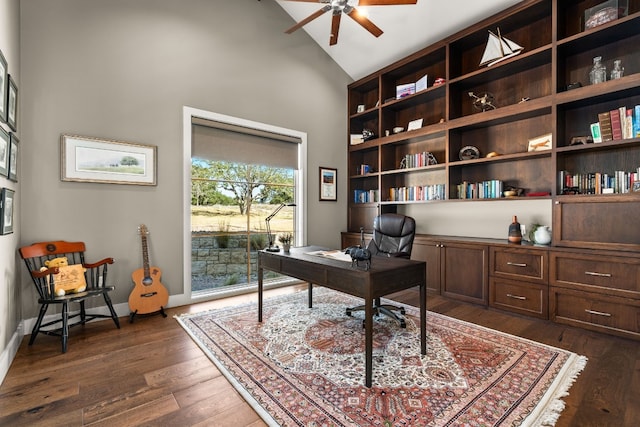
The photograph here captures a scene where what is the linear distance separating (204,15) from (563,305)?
16.1 ft

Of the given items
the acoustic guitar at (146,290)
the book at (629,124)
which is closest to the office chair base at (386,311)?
the acoustic guitar at (146,290)

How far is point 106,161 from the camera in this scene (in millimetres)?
2969

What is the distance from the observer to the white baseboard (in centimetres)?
192

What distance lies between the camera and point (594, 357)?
218cm

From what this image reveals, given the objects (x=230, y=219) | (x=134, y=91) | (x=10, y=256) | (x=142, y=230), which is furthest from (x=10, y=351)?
(x=134, y=91)

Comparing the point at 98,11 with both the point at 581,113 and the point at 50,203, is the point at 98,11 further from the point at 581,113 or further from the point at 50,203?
the point at 581,113

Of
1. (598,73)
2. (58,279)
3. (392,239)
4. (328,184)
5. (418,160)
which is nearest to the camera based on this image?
(58,279)

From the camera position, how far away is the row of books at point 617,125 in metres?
2.53

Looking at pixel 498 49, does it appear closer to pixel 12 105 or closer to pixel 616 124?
pixel 616 124

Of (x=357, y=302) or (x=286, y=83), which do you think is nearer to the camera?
(x=357, y=302)

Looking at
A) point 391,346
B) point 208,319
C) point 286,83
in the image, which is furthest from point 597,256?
point 286,83

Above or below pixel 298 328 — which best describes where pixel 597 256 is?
above

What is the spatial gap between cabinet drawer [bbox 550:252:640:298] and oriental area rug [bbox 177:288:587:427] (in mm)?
769

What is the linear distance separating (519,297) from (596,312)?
1.89ft
